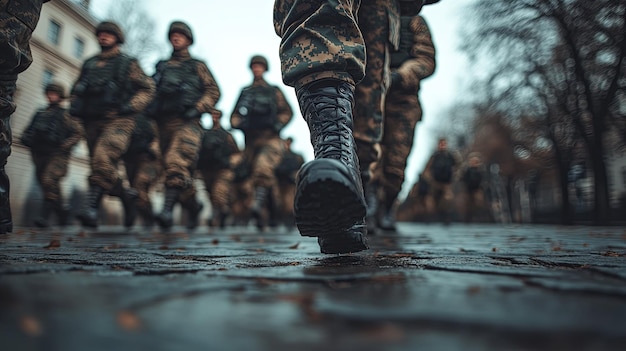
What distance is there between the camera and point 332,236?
147 centimetres

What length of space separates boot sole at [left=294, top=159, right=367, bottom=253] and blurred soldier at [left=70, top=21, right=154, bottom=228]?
480 cm

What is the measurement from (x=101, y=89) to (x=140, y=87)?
1.62 feet

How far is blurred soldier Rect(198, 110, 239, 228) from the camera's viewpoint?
25.3ft

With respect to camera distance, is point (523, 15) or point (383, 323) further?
point (523, 15)

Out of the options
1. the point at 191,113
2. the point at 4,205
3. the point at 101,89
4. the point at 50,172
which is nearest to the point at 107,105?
the point at 101,89

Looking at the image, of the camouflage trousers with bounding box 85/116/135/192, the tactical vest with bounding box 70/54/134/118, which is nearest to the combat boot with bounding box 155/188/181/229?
the camouflage trousers with bounding box 85/116/135/192

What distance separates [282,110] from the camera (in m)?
7.77

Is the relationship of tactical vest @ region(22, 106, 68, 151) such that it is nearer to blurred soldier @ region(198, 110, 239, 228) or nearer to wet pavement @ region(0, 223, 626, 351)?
blurred soldier @ region(198, 110, 239, 228)

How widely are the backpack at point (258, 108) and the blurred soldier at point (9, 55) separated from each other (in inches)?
189

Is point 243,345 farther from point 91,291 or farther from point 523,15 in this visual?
point 523,15

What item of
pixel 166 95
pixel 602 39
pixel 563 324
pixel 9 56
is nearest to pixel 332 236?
pixel 563 324

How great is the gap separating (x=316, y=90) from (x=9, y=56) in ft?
5.28

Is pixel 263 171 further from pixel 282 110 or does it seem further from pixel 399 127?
pixel 399 127

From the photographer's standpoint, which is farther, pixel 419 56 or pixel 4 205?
pixel 419 56
